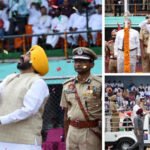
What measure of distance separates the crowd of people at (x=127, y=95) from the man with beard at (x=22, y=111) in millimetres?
568

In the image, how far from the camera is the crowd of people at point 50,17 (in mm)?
9148

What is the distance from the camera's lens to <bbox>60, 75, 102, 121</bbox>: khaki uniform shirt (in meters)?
4.76

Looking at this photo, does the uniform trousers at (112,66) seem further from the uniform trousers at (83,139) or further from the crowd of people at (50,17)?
the crowd of people at (50,17)

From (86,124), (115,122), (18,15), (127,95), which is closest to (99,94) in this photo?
(86,124)

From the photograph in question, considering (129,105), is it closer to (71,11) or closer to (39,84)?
(39,84)

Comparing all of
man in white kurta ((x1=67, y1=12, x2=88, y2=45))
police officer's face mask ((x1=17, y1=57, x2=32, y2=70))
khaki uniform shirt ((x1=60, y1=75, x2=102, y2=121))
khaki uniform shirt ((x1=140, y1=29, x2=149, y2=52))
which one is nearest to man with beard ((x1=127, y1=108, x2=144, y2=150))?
khaki uniform shirt ((x1=60, y1=75, x2=102, y2=121))

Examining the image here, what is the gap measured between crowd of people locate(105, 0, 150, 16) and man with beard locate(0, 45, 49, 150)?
119 cm

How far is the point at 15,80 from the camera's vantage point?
14.7 ft

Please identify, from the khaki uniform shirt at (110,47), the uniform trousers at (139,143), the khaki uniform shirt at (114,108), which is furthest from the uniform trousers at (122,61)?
the uniform trousers at (139,143)

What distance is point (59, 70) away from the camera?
8406 mm

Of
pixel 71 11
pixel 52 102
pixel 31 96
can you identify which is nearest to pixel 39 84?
Answer: pixel 31 96

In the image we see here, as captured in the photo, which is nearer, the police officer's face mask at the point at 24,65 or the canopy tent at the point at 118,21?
the police officer's face mask at the point at 24,65

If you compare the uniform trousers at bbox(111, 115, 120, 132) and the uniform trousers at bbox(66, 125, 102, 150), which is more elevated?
the uniform trousers at bbox(111, 115, 120, 132)

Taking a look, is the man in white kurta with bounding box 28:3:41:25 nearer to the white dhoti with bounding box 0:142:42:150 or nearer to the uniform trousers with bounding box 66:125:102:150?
the uniform trousers with bounding box 66:125:102:150
